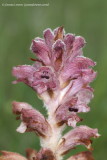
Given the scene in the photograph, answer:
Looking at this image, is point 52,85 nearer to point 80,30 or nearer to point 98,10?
point 80,30

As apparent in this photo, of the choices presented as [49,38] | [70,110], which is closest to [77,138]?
[70,110]

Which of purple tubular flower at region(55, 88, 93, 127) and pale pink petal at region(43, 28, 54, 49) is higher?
pale pink petal at region(43, 28, 54, 49)

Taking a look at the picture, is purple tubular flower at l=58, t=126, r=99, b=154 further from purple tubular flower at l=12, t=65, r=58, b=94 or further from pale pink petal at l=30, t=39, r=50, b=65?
pale pink petal at l=30, t=39, r=50, b=65

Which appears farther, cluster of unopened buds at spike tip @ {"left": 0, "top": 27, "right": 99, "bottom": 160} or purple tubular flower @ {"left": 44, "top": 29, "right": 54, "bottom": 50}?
purple tubular flower @ {"left": 44, "top": 29, "right": 54, "bottom": 50}

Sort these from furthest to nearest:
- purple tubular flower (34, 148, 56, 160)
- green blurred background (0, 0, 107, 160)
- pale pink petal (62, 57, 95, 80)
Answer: green blurred background (0, 0, 107, 160) → pale pink petal (62, 57, 95, 80) → purple tubular flower (34, 148, 56, 160)

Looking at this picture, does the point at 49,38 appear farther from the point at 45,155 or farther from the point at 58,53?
the point at 45,155

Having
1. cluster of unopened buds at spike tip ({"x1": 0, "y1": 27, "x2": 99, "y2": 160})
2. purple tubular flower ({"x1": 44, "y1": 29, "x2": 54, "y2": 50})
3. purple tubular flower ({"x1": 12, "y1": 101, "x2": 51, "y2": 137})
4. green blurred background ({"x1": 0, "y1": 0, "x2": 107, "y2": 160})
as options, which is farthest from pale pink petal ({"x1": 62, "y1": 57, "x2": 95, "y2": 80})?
green blurred background ({"x1": 0, "y1": 0, "x2": 107, "y2": 160})

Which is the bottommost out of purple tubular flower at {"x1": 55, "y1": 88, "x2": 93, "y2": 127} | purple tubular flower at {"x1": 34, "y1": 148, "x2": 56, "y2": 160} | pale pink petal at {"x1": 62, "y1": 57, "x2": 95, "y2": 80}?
purple tubular flower at {"x1": 34, "y1": 148, "x2": 56, "y2": 160}
